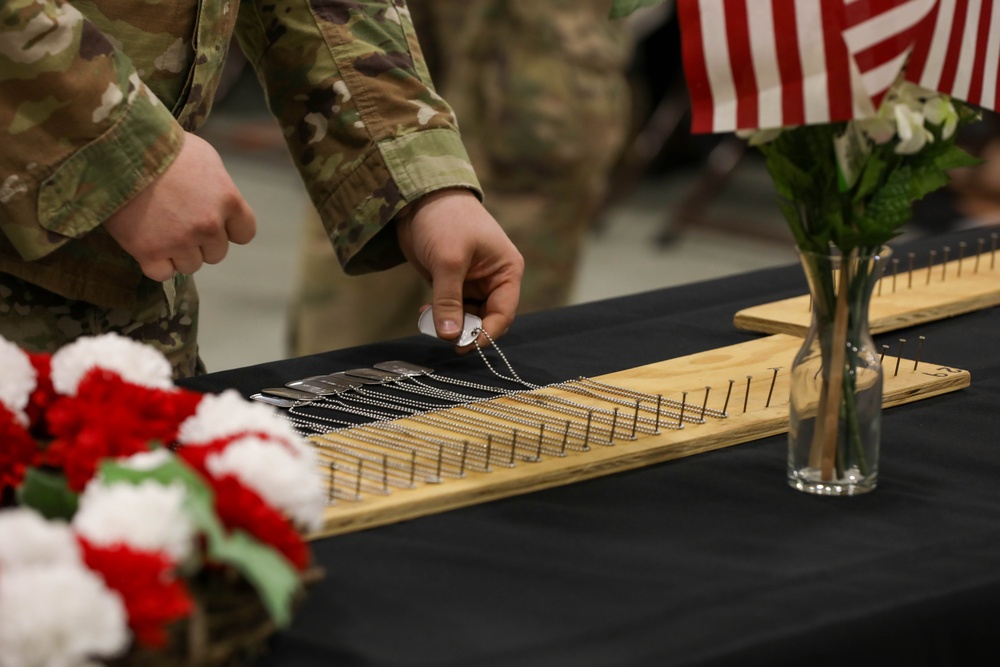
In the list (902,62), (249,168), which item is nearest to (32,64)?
(902,62)

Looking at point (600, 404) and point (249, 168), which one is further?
point (249, 168)

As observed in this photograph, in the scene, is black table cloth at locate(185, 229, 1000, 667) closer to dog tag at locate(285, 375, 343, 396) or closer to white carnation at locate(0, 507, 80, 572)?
white carnation at locate(0, 507, 80, 572)

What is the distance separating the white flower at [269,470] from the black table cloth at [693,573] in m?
0.10

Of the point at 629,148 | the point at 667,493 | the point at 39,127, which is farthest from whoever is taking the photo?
the point at 629,148

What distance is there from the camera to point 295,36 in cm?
146

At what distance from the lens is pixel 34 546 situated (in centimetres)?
65

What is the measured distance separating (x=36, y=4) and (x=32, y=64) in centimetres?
5

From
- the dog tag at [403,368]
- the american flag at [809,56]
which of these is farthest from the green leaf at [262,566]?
the dog tag at [403,368]

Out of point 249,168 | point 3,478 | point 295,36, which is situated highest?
point 295,36

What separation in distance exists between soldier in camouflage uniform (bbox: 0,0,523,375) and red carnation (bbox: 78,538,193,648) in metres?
0.56

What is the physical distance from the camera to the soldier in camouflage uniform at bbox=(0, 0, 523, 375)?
1160mm

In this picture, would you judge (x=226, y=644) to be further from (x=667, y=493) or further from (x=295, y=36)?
(x=295, y=36)

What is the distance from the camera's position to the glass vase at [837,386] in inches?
39.5

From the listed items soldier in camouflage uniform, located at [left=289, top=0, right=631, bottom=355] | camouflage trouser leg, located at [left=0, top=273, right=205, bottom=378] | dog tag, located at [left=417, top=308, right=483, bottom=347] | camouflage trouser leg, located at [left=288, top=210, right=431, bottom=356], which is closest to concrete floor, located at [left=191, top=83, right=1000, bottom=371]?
camouflage trouser leg, located at [left=288, top=210, right=431, bottom=356]
